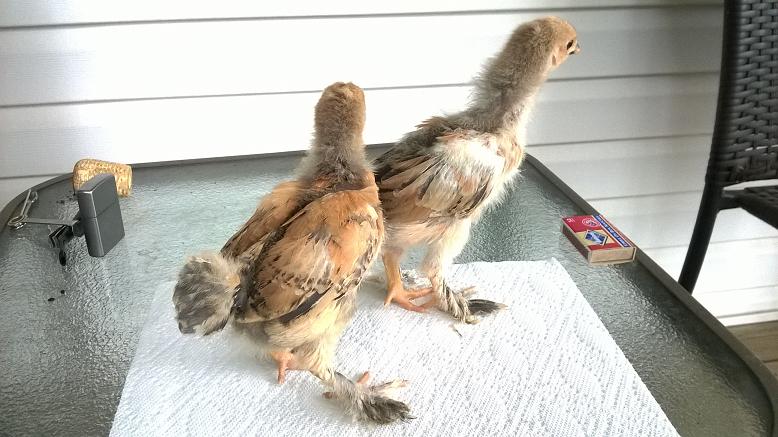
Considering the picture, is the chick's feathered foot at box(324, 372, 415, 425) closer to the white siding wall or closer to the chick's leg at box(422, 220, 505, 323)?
the chick's leg at box(422, 220, 505, 323)

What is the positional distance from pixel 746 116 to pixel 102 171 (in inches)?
45.2

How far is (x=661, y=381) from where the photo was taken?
0.71 metres

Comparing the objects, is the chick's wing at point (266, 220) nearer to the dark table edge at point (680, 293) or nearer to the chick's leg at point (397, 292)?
the chick's leg at point (397, 292)

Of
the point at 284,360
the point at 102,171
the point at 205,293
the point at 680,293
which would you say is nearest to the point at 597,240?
the point at 680,293

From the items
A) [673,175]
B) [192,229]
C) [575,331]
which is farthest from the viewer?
[673,175]

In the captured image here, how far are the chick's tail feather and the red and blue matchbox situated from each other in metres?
0.57

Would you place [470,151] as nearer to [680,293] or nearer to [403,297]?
[403,297]

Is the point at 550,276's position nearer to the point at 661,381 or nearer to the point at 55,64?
the point at 661,381

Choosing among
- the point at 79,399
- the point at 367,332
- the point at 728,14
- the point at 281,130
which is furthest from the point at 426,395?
the point at 728,14

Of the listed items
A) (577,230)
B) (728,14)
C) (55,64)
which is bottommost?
(577,230)

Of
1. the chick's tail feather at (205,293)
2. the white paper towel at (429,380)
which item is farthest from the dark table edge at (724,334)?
the chick's tail feather at (205,293)

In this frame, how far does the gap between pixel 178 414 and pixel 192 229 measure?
0.41 meters

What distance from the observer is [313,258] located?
20.5 inches

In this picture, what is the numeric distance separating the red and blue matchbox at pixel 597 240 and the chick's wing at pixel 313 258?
455 mm
